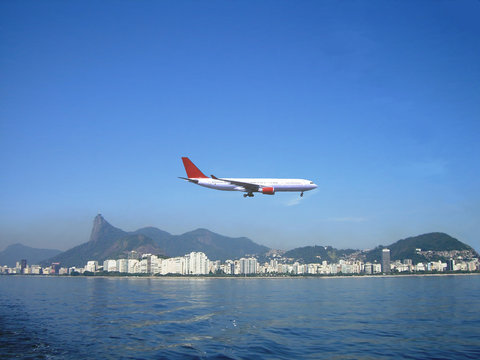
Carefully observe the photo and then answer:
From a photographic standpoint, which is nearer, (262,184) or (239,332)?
(239,332)

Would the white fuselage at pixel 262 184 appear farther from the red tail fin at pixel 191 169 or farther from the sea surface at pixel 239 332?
the sea surface at pixel 239 332

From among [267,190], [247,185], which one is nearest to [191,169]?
[247,185]

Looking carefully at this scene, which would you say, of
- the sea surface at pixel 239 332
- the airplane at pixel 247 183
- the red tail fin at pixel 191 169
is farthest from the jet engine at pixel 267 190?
the sea surface at pixel 239 332

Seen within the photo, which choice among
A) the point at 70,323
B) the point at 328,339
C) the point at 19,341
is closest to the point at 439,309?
the point at 328,339

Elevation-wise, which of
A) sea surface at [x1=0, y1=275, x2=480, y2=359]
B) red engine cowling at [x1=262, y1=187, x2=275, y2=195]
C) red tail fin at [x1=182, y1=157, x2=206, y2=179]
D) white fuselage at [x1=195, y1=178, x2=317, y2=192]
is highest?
red tail fin at [x1=182, y1=157, x2=206, y2=179]

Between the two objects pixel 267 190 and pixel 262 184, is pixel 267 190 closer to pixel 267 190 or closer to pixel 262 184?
pixel 267 190

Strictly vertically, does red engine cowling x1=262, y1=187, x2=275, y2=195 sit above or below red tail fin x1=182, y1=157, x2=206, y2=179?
below

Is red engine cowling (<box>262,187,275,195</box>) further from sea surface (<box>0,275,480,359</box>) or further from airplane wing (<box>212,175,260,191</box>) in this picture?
sea surface (<box>0,275,480,359</box>)

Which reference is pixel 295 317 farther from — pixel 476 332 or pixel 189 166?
pixel 189 166

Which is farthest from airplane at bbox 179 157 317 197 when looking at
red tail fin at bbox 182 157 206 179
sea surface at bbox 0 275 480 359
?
sea surface at bbox 0 275 480 359
